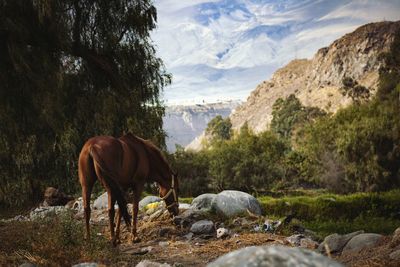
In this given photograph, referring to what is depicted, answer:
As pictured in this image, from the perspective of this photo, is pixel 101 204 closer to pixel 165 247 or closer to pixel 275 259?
pixel 165 247

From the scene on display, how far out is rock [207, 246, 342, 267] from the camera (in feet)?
8.16

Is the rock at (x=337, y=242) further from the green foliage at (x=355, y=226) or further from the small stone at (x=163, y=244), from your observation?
the green foliage at (x=355, y=226)

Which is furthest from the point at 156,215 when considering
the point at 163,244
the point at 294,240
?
the point at 294,240

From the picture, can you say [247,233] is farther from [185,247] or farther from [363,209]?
[363,209]

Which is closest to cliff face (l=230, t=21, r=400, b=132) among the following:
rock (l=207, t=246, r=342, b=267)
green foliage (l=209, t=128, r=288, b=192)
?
green foliage (l=209, t=128, r=288, b=192)

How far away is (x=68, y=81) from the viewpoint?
13.8 m

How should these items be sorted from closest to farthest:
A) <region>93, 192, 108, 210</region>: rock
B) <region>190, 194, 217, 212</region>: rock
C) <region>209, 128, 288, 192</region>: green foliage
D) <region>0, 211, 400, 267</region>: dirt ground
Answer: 1. <region>0, 211, 400, 267</region>: dirt ground
2. <region>190, 194, 217, 212</region>: rock
3. <region>93, 192, 108, 210</region>: rock
4. <region>209, 128, 288, 192</region>: green foliage

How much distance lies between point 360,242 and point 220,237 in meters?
3.03

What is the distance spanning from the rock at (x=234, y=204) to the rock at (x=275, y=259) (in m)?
10.3

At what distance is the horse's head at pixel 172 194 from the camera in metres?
11.8

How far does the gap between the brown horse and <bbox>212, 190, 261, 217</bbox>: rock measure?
2.71 m

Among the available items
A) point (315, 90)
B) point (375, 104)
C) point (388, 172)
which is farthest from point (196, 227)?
point (315, 90)

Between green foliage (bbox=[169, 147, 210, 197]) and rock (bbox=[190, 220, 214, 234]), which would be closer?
rock (bbox=[190, 220, 214, 234])

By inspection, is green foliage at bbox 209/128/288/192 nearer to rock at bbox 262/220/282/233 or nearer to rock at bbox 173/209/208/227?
rock at bbox 173/209/208/227
